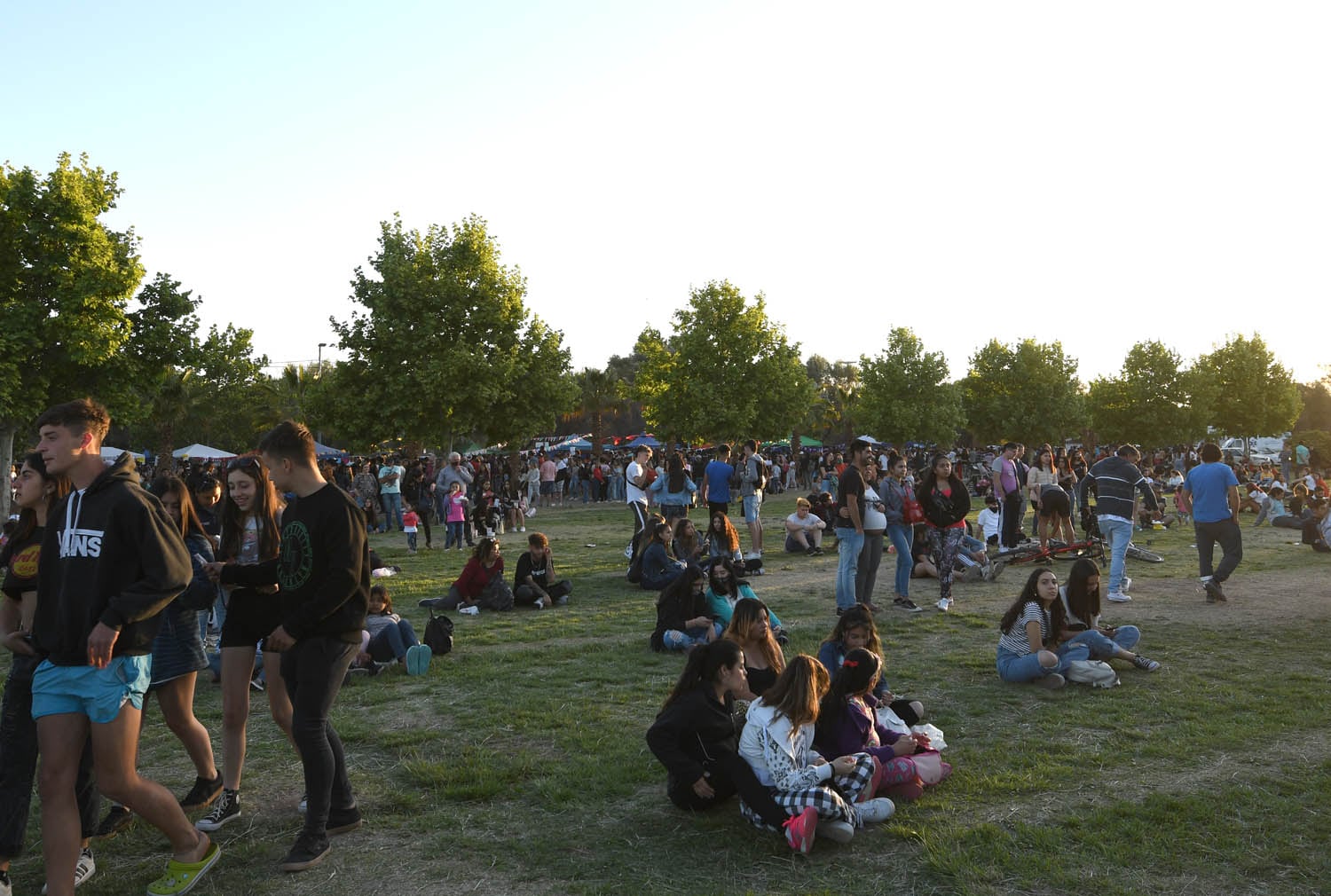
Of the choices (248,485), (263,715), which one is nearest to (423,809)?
(248,485)

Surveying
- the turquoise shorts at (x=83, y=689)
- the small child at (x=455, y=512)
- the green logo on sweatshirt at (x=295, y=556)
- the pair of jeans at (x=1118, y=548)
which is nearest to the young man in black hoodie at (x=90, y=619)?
the turquoise shorts at (x=83, y=689)

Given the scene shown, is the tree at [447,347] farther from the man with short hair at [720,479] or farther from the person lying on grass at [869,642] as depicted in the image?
the person lying on grass at [869,642]

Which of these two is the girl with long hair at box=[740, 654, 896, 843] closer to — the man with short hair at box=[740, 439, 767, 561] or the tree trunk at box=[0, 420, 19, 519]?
the man with short hair at box=[740, 439, 767, 561]

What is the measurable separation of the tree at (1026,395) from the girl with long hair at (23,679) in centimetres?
5690

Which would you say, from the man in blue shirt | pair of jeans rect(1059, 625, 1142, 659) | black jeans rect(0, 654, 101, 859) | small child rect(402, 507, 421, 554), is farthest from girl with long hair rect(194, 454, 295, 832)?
small child rect(402, 507, 421, 554)

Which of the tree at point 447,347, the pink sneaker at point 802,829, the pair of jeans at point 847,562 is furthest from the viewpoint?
the tree at point 447,347

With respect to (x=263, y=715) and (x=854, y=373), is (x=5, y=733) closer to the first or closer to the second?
(x=263, y=715)

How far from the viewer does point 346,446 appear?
35.7m

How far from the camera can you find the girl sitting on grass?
176 inches

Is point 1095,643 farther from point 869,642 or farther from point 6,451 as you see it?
point 6,451

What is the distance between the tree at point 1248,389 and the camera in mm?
54312

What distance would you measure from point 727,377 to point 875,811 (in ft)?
132

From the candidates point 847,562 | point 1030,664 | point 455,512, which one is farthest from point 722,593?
point 455,512

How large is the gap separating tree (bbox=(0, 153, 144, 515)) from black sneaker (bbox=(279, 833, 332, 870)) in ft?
72.0
